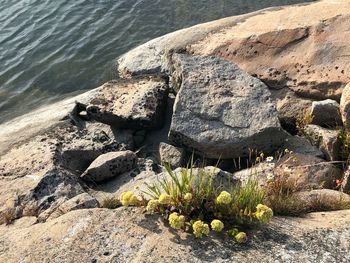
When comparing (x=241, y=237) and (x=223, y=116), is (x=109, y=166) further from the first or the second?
(x=241, y=237)

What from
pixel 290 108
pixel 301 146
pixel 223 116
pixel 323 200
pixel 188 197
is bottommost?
pixel 301 146

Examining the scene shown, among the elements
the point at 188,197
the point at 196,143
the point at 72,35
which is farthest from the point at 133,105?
the point at 72,35

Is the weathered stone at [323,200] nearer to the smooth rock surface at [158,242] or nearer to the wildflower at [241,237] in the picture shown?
the smooth rock surface at [158,242]

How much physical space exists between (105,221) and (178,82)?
555 cm

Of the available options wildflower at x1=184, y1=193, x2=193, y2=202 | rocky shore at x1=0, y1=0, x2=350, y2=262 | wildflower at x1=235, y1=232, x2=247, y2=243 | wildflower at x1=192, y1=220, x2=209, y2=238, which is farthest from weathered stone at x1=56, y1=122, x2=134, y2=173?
wildflower at x1=235, y1=232, x2=247, y2=243

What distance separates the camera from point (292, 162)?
8914 mm

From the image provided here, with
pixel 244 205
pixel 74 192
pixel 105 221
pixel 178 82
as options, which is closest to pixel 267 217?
pixel 244 205

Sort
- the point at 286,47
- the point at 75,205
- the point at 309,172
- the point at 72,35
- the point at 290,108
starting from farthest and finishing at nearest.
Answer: the point at 72,35 < the point at 286,47 < the point at 290,108 < the point at 309,172 < the point at 75,205

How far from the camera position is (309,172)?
8.49 metres

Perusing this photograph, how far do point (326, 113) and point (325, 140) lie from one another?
105 cm

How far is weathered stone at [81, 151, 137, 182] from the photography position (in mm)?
9969

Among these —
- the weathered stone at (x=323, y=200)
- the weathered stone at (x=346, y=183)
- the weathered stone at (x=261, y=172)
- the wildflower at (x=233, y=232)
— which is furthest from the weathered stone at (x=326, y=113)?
the wildflower at (x=233, y=232)

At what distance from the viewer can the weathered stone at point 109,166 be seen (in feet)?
32.7

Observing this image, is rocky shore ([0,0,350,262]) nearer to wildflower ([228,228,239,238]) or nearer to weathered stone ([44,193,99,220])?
weathered stone ([44,193,99,220])
